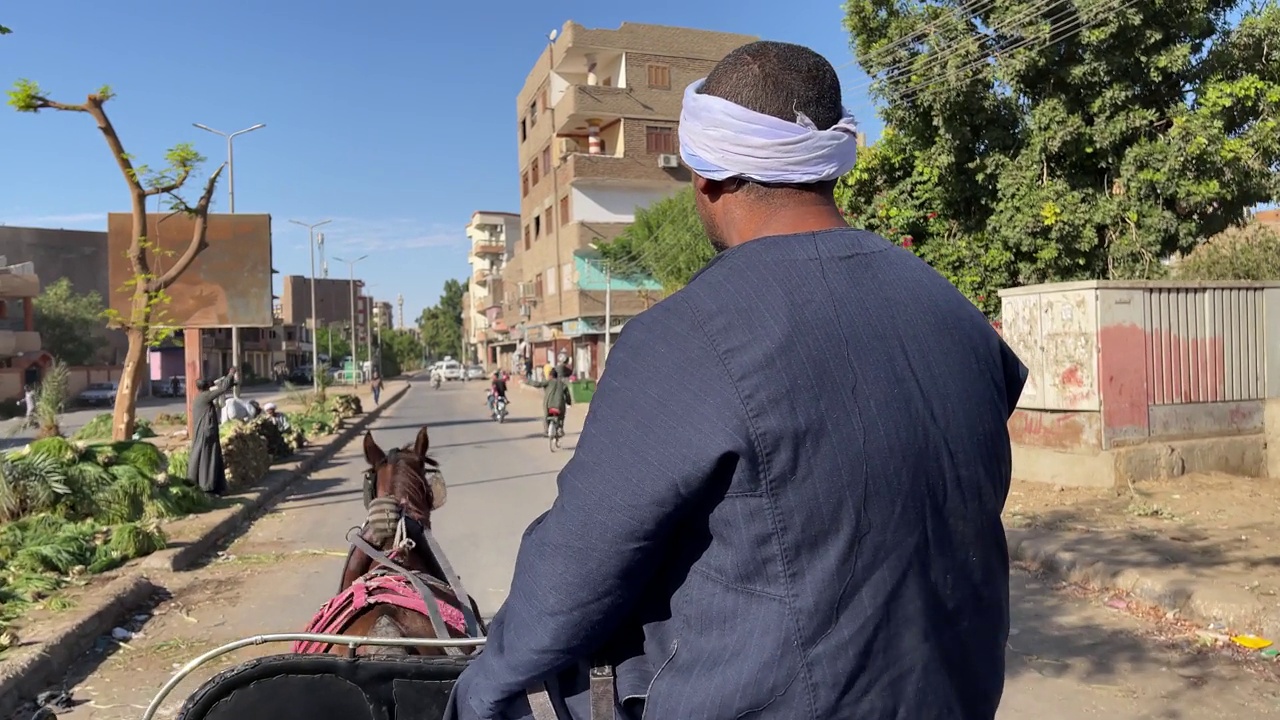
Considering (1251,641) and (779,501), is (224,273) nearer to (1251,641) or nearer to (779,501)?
(1251,641)

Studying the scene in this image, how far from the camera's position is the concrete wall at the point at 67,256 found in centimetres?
6344

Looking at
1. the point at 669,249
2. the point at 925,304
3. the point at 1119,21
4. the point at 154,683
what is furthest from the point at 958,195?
the point at 669,249

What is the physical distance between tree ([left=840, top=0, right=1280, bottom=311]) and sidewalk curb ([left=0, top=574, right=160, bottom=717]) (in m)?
11.1

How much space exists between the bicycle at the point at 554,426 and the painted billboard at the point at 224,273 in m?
8.00

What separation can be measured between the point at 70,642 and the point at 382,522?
3664 millimetres

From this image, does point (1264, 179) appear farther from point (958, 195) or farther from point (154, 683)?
point (154, 683)

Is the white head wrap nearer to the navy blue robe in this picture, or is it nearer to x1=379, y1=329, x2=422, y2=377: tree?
the navy blue robe

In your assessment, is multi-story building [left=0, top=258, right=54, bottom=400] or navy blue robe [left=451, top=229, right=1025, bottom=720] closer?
navy blue robe [left=451, top=229, right=1025, bottom=720]

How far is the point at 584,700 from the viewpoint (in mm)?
1417

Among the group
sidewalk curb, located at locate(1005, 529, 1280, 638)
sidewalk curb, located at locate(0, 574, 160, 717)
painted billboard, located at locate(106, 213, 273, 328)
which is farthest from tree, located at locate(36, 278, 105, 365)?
sidewalk curb, located at locate(1005, 529, 1280, 638)

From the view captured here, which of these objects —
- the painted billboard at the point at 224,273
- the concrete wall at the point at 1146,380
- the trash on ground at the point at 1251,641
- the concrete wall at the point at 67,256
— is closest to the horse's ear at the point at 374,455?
the trash on ground at the point at 1251,641

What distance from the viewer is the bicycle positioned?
62.6 feet

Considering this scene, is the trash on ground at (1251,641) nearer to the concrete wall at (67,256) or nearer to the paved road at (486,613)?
the paved road at (486,613)

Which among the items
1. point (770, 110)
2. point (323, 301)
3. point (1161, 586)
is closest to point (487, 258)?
point (323, 301)
